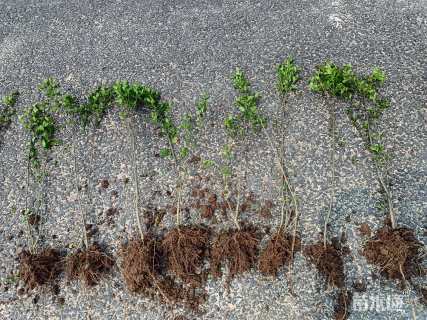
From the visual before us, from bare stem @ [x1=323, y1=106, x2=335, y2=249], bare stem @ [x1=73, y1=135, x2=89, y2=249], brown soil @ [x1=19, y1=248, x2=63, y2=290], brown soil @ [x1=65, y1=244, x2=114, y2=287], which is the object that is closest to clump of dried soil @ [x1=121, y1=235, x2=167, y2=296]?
brown soil @ [x1=65, y1=244, x2=114, y2=287]

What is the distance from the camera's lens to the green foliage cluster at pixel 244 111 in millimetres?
3482

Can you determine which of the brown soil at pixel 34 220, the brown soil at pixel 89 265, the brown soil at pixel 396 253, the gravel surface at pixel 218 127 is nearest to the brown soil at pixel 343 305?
the gravel surface at pixel 218 127

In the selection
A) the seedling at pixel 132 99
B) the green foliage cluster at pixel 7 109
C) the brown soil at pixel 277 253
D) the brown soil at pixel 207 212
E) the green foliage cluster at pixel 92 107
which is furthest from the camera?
the green foliage cluster at pixel 7 109

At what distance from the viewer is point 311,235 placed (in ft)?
10.3

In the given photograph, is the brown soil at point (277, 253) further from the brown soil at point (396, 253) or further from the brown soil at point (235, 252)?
the brown soil at point (396, 253)

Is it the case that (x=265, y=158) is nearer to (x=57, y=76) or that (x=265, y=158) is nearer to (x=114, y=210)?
(x=114, y=210)

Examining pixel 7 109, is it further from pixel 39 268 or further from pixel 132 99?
pixel 39 268

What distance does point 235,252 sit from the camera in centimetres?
306

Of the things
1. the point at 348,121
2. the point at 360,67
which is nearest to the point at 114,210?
the point at 348,121

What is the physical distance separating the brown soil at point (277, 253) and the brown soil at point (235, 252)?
0.08m

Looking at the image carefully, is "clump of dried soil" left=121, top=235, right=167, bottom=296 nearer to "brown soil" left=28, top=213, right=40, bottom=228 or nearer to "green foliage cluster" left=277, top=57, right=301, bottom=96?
"brown soil" left=28, top=213, right=40, bottom=228

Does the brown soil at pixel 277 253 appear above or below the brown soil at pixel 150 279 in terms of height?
above

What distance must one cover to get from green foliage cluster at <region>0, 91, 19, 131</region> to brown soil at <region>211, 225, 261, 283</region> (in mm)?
2179

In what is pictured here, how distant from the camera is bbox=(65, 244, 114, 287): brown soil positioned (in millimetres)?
3141
